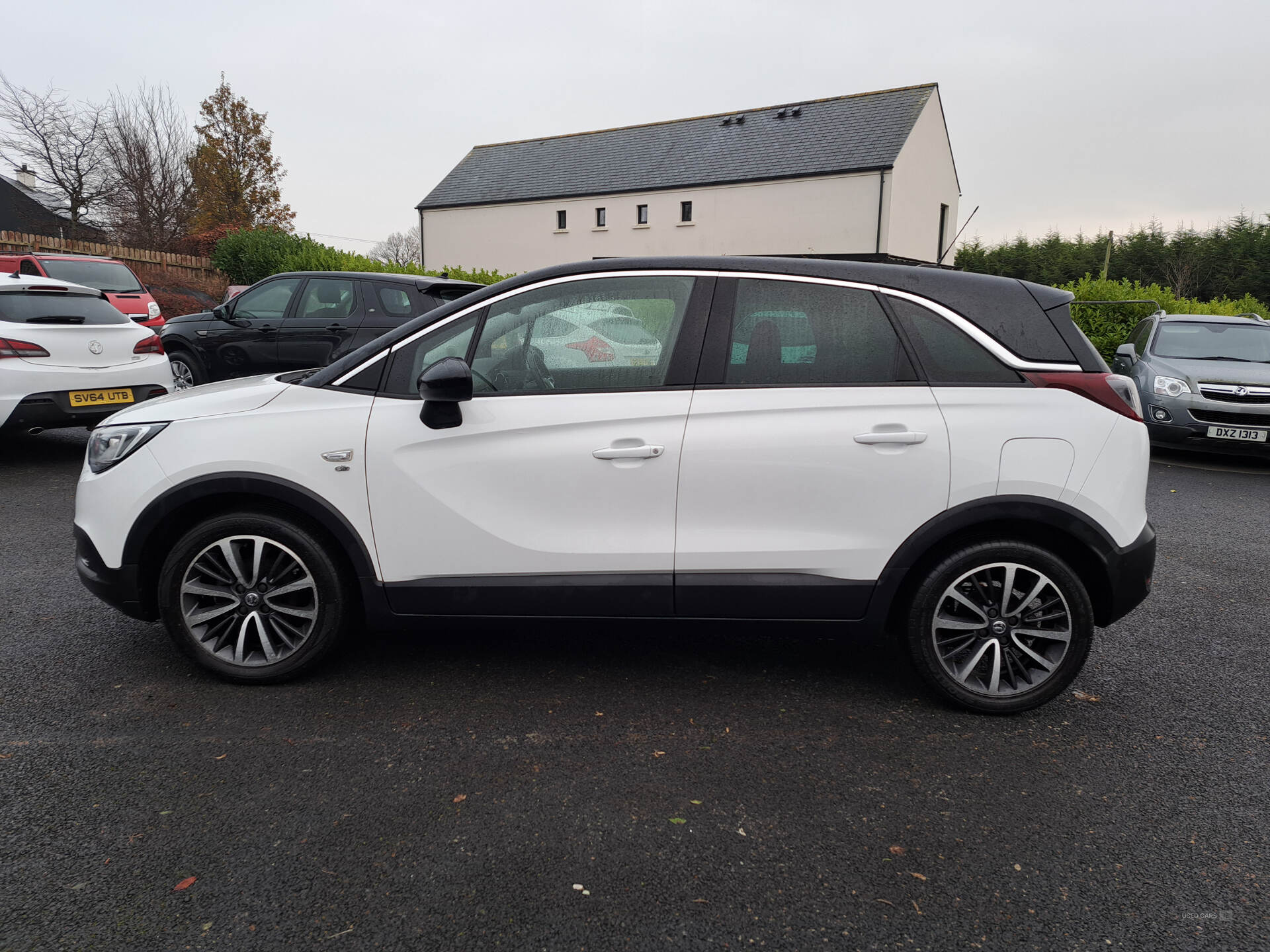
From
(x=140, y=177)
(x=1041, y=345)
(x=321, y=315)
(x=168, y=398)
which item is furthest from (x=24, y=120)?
(x=1041, y=345)

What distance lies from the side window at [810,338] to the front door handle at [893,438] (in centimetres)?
22

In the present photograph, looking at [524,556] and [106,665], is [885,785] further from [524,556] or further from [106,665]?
[106,665]

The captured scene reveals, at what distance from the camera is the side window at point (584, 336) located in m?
3.46

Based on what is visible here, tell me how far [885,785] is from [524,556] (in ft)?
5.12

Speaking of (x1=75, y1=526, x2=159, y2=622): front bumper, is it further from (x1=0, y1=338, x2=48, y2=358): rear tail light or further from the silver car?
the silver car

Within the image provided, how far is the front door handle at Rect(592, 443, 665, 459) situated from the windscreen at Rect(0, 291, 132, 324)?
6.84 meters

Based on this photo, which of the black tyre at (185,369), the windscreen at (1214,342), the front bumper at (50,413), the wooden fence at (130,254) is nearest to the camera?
the front bumper at (50,413)

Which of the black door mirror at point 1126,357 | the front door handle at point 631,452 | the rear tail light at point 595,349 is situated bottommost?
the front door handle at point 631,452

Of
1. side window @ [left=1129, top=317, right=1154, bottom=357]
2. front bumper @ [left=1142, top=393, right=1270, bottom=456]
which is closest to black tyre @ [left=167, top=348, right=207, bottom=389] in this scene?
front bumper @ [left=1142, top=393, right=1270, bottom=456]

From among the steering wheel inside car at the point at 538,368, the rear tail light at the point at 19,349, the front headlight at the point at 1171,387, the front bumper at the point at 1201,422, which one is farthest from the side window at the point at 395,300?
the front headlight at the point at 1171,387

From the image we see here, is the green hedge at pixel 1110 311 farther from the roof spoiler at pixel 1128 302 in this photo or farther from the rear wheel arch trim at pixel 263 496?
the rear wheel arch trim at pixel 263 496

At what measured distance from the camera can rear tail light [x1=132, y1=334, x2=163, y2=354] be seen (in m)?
8.20

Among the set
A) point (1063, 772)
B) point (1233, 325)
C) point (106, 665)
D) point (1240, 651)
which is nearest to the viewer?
point (1063, 772)

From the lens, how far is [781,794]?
A: 287cm
